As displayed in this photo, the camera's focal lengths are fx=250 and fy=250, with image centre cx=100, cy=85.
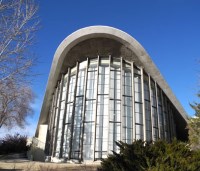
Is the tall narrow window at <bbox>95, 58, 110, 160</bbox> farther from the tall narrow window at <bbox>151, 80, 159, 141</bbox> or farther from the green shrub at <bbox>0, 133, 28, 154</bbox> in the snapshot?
the green shrub at <bbox>0, 133, 28, 154</bbox>

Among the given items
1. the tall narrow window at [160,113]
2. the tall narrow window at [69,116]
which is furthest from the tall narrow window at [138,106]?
the tall narrow window at [69,116]

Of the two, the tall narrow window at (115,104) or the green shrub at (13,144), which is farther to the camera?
the green shrub at (13,144)

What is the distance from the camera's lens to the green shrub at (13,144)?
2852 centimetres

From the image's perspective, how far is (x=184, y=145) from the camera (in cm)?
678

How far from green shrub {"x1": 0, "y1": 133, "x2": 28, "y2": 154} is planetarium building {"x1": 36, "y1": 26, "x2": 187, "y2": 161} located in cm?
751

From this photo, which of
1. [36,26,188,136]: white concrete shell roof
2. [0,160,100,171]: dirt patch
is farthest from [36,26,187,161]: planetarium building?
[0,160,100,171]: dirt patch

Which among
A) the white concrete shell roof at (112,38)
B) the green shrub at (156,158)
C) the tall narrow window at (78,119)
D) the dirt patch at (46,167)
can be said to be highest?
the white concrete shell roof at (112,38)

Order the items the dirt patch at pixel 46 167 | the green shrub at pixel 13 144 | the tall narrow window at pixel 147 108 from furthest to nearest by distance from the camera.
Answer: the green shrub at pixel 13 144 < the tall narrow window at pixel 147 108 < the dirt patch at pixel 46 167

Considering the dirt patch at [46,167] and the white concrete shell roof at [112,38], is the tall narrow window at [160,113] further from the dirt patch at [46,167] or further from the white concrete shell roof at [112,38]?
the dirt patch at [46,167]

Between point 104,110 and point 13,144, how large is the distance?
14.9 metres

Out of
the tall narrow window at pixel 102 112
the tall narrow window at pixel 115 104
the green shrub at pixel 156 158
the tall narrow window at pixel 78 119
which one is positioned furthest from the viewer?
the tall narrow window at pixel 78 119

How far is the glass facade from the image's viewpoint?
64.2 feet

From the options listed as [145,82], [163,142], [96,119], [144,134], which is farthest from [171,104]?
[163,142]

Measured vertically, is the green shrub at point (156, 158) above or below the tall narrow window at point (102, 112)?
below
